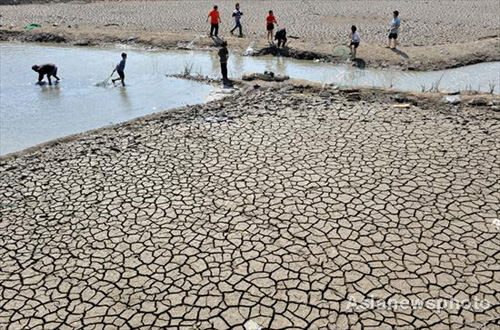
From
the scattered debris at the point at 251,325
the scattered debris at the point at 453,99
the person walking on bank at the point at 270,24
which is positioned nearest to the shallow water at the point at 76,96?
the person walking on bank at the point at 270,24

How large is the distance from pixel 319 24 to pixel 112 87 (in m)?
10.6

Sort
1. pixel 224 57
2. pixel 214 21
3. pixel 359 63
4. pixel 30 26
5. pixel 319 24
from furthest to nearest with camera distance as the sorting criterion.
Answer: pixel 30 26, pixel 319 24, pixel 214 21, pixel 359 63, pixel 224 57

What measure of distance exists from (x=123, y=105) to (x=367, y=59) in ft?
28.6

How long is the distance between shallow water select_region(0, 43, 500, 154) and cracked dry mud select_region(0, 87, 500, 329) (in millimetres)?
1939

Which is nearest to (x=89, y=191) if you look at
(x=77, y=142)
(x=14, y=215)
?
(x=14, y=215)

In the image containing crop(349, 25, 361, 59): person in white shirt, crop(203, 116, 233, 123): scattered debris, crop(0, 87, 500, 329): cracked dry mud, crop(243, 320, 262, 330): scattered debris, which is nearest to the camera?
crop(243, 320, 262, 330): scattered debris

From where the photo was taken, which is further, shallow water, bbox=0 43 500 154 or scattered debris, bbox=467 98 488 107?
shallow water, bbox=0 43 500 154

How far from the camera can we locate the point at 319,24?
21516mm

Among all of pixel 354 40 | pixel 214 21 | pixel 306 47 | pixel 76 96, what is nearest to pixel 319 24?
pixel 306 47

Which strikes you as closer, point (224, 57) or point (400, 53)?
point (224, 57)

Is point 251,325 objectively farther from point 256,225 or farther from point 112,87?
point 112,87

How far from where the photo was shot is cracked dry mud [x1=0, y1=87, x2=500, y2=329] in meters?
5.75

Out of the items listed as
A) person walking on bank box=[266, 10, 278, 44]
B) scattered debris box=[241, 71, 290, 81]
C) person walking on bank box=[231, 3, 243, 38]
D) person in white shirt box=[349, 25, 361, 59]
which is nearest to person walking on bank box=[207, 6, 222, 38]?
person walking on bank box=[231, 3, 243, 38]

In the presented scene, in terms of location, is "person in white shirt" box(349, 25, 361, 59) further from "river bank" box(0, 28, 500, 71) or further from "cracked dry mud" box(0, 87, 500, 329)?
"cracked dry mud" box(0, 87, 500, 329)
